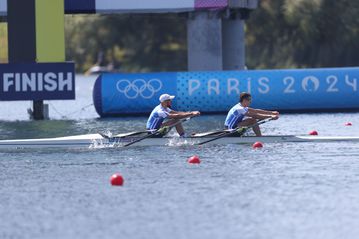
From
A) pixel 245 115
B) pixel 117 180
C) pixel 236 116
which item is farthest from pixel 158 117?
pixel 117 180

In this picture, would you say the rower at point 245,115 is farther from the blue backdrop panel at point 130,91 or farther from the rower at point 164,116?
the blue backdrop panel at point 130,91

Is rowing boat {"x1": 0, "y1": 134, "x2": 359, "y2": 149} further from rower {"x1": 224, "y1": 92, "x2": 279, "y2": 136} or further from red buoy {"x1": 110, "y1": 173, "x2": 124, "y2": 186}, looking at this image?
red buoy {"x1": 110, "y1": 173, "x2": 124, "y2": 186}

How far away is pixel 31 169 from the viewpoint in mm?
22719

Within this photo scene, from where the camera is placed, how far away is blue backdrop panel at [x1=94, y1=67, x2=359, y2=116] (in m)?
35.9

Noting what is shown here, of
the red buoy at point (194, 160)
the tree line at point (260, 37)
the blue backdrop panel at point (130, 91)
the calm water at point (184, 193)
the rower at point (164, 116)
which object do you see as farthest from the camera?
the tree line at point (260, 37)

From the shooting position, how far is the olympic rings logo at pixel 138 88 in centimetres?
3597

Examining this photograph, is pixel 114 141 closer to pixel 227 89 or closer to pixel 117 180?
pixel 117 180

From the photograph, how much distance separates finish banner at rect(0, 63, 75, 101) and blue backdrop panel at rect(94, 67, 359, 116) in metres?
1.84

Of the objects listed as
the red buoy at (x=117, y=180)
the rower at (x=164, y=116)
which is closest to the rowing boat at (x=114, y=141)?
the rower at (x=164, y=116)

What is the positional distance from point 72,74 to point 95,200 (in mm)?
16525

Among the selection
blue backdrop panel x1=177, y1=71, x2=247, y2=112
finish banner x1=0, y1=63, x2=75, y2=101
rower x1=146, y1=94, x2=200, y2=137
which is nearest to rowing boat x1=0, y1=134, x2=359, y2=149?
rower x1=146, y1=94, x2=200, y2=137

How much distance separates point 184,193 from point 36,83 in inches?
649

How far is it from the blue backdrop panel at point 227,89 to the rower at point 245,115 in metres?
9.37

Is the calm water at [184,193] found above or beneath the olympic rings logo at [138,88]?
beneath
